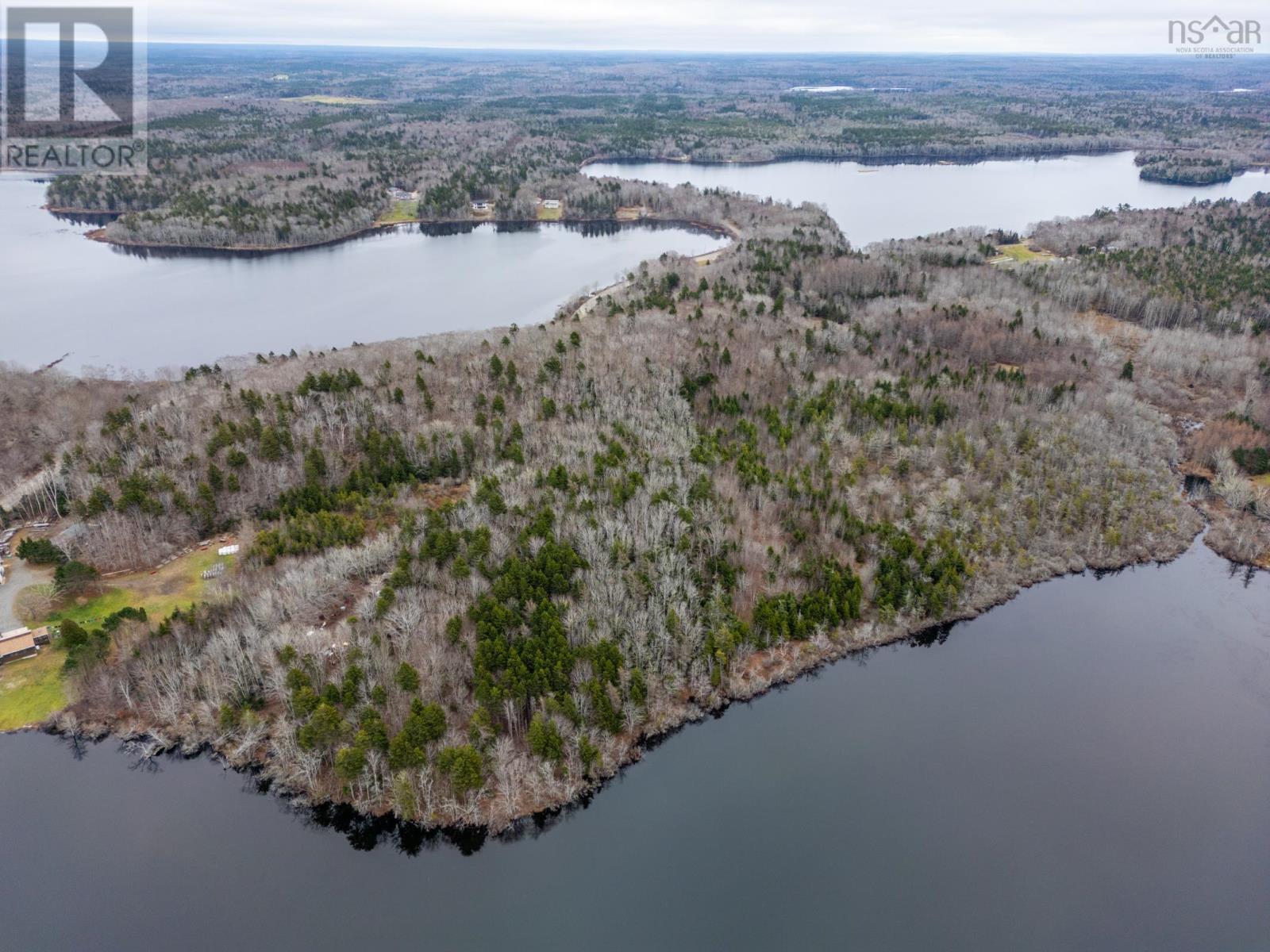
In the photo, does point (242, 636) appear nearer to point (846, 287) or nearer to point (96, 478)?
point (96, 478)

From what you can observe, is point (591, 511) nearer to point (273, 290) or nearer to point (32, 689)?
point (32, 689)

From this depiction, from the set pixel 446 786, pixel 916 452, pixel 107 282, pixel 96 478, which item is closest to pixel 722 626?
pixel 446 786

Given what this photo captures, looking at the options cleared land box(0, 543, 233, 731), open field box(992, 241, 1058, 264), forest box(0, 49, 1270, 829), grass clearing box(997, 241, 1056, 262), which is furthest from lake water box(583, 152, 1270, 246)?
cleared land box(0, 543, 233, 731)

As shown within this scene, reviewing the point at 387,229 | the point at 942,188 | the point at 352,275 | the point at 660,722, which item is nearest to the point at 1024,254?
the point at 942,188

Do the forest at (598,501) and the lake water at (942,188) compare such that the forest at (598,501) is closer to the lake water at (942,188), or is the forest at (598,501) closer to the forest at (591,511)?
the forest at (591,511)

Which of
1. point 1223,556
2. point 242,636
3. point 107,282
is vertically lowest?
point 242,636
